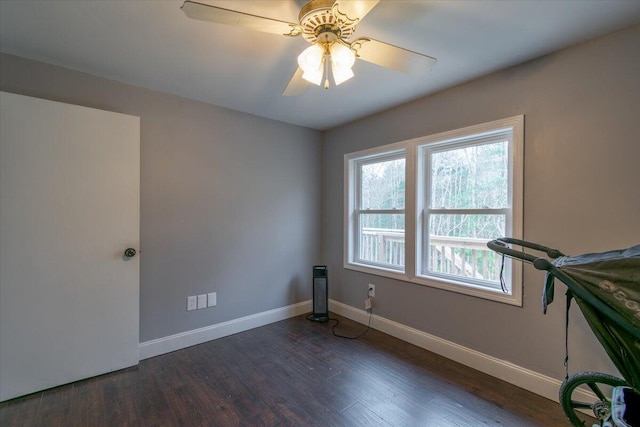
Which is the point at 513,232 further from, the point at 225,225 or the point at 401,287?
the point at 225,225

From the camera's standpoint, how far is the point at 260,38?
1.75 metres

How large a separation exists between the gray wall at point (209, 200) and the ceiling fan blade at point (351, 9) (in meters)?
1.93

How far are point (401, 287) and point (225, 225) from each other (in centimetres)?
192

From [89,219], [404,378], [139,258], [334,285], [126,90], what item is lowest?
[404,378]

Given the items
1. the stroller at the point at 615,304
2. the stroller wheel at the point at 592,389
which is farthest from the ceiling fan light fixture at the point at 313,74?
the stroller wheel at the point at 592,389

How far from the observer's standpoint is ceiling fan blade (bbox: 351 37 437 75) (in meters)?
1.42

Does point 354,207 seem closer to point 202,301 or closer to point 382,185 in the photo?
point 382,185

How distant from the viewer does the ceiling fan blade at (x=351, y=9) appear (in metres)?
1.15

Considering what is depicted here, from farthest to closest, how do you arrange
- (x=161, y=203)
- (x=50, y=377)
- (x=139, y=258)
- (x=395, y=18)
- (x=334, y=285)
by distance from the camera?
1. (x=334, y=285)
2. (x=161, y=203)
3. (x=139, y=258)
4. (x=50, y=377)
5. (x=395, y=18)

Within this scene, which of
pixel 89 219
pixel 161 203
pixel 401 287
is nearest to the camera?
pixel 89 219

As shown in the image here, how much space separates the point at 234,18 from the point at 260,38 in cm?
57

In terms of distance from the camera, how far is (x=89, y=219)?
82.8 inches

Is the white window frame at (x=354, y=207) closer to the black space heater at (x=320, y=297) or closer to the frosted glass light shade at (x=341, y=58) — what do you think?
the black space heater at (x=320, y=297)

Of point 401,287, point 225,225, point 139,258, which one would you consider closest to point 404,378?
point 401,287
